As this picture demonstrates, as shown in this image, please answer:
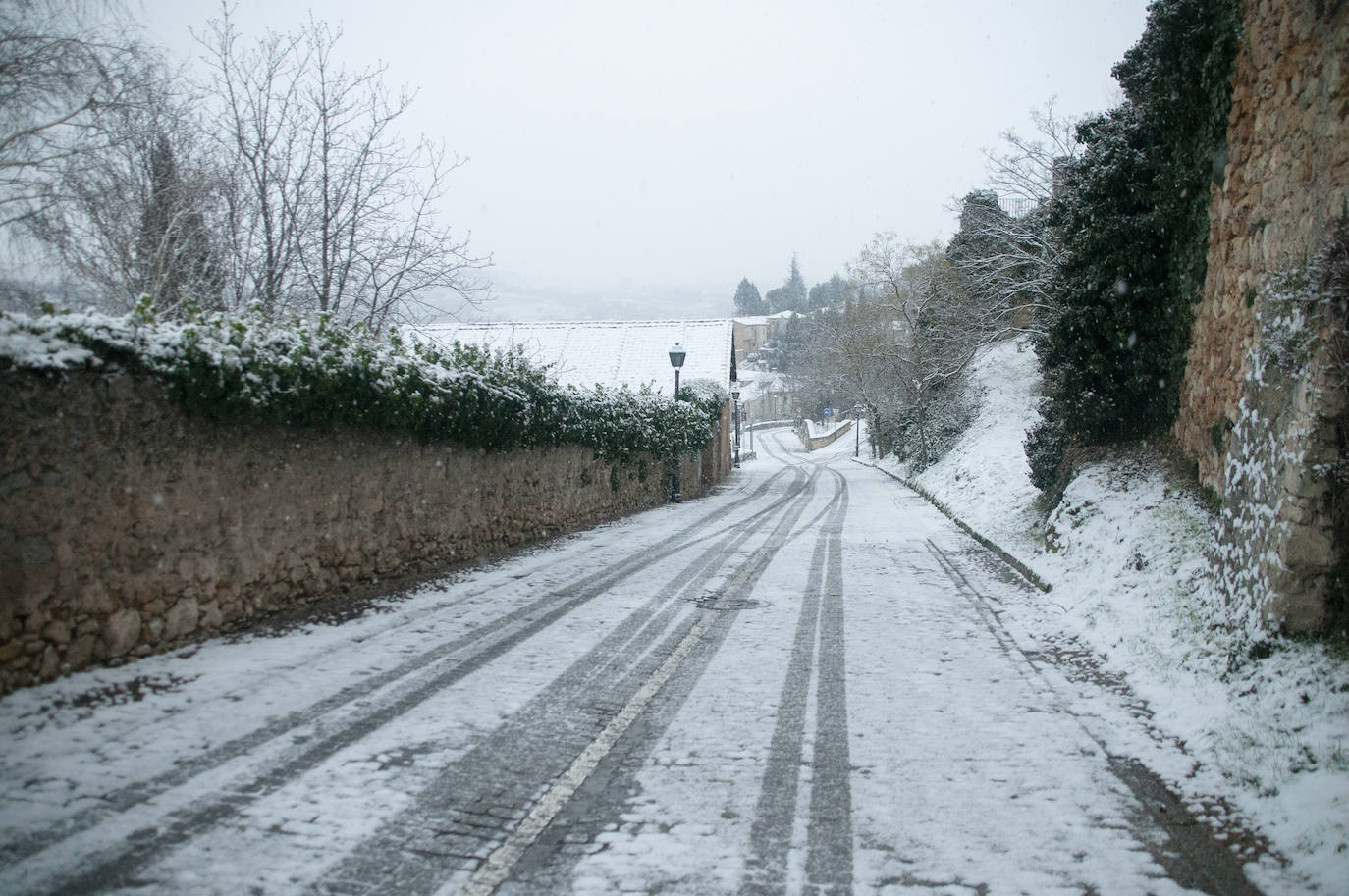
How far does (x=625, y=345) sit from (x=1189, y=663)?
29390 mm

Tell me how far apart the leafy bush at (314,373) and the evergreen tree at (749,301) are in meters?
159

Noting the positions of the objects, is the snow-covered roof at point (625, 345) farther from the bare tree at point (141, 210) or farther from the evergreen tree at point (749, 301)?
the evergreen tree at point (749, 301)

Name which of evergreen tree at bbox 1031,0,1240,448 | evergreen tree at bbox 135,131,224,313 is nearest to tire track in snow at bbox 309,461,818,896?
evergreen tree at bbox 1031,0,1240,448

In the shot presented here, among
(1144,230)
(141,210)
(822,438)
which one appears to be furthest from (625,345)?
(822,438)

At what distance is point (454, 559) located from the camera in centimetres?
1016

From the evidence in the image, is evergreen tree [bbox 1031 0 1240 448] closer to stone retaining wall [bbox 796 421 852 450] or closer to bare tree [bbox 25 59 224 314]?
bare tree [bbox 25 59 224 314]

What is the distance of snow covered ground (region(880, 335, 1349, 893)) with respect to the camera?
3631mm

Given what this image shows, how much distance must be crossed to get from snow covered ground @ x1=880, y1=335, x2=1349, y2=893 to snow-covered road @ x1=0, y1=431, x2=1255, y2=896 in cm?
38

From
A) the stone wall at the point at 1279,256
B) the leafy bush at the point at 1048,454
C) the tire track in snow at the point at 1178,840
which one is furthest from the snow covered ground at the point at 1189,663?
the leafy bush at the point at 1048,454

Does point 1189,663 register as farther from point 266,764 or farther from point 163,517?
point 163,517

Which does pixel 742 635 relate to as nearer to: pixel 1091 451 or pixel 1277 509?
pixel 1277 509

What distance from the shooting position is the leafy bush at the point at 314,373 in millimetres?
5184

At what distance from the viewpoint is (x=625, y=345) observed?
33.7 m

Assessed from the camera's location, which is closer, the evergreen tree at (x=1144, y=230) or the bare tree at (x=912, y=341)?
the evergreen tree at (x=1144, y=230)
